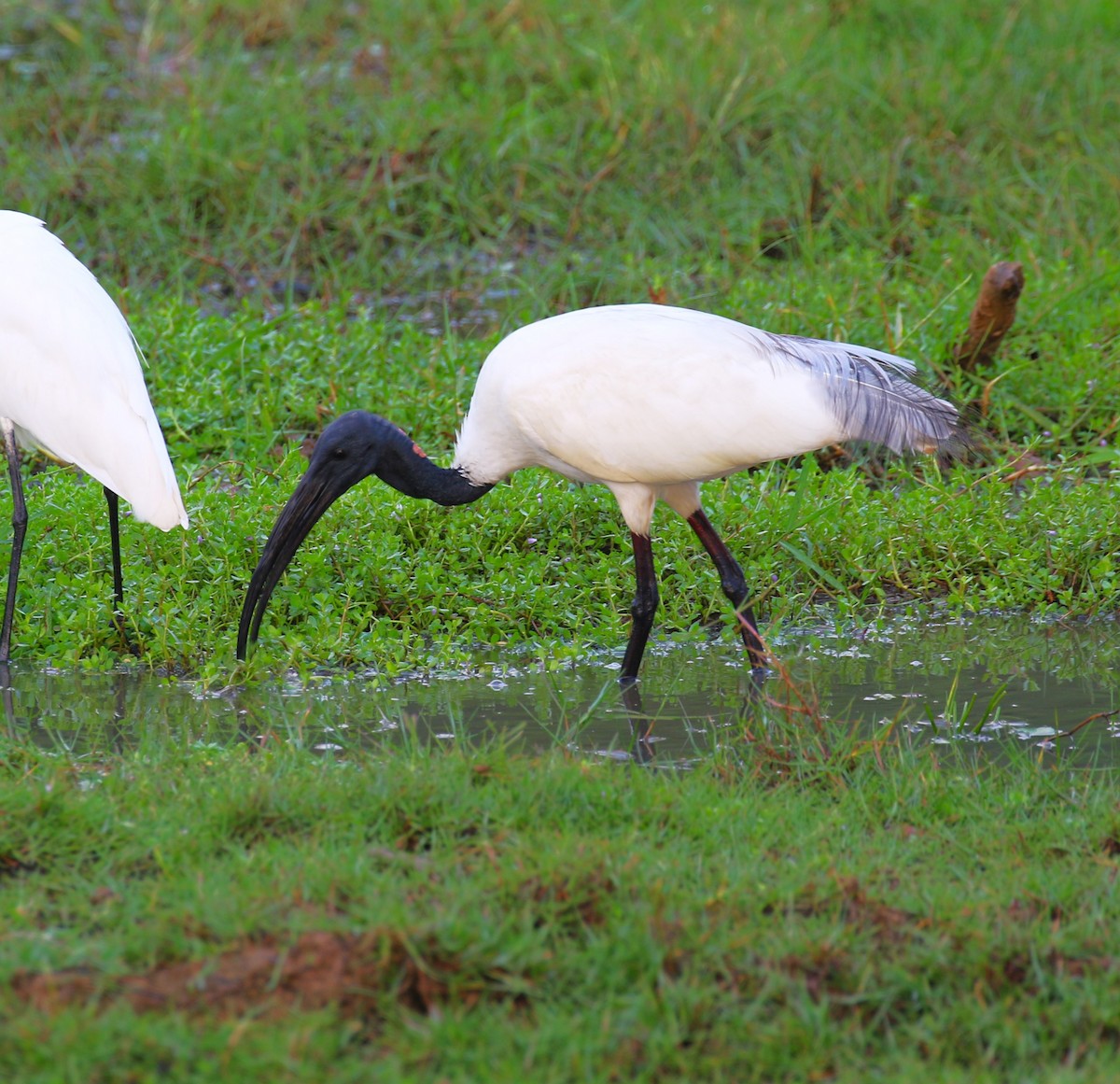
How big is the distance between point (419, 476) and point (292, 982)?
2.43 metres

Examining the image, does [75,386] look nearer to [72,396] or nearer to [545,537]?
[72,396]

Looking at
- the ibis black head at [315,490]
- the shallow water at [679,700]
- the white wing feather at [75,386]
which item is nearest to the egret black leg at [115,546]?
the white wing feather at [75,386]

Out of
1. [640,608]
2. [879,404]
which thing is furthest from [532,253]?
[879,404]

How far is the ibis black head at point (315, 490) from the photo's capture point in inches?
Result: 184

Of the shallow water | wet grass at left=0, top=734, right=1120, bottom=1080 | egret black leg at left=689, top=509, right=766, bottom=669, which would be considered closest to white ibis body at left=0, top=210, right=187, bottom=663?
the shallow water

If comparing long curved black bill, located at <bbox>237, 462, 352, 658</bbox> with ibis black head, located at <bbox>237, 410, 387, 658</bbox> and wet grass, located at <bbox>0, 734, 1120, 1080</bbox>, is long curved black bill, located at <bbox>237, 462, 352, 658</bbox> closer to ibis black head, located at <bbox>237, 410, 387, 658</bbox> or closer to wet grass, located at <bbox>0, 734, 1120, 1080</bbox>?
ibis black head, located at <bbox>237, 410, 387, 658</bbox>

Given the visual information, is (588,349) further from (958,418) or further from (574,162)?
(574,162)

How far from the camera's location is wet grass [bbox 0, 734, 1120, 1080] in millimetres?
2533

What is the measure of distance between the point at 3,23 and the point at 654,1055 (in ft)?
32.8

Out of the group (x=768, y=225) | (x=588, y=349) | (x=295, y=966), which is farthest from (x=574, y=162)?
(x=295, y=966)

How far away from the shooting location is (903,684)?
4645 mm

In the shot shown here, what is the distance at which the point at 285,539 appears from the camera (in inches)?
186

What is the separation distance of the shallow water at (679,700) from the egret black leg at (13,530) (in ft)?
0.40

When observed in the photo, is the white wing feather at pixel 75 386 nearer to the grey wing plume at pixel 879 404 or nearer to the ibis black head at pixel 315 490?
the ibis black head at pixel 315 490
